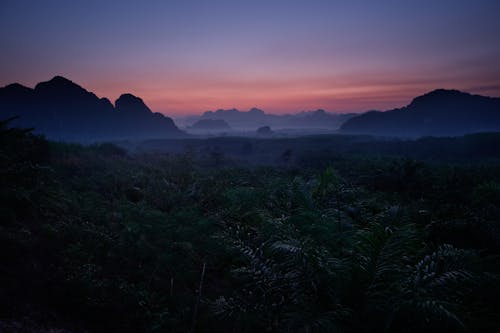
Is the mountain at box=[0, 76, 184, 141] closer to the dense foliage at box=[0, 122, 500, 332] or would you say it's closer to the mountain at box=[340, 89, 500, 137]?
the dense foliage at box=[0, 122, 500, 332]

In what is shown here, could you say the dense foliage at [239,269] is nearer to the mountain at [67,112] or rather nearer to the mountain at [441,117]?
the mountain at [67,112]

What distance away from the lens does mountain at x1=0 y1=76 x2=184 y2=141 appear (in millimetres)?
72438

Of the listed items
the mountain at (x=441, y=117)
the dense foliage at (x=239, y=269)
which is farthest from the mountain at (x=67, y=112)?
the mountain at (x=441, y=117)

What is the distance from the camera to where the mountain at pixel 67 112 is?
2852 inches

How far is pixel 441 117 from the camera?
98250 mm

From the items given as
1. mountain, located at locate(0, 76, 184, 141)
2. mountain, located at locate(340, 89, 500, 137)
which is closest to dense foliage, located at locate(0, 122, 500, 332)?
mountain, located at locate(0, 76, 184, 141)

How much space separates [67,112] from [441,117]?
12647 cm

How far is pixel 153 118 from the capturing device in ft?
356

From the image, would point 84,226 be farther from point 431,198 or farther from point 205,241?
point 431,198

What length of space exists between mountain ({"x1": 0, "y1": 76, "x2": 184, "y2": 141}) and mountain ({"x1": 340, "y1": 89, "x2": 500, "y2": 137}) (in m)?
97.6

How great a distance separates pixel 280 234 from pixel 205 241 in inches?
67.8

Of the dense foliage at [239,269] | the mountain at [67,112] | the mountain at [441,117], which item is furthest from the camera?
the mountain at [441,117]

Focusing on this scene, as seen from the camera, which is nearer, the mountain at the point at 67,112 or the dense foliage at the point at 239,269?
the dense foliage at the point at 239,269

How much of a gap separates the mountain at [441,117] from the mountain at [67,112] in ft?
320
